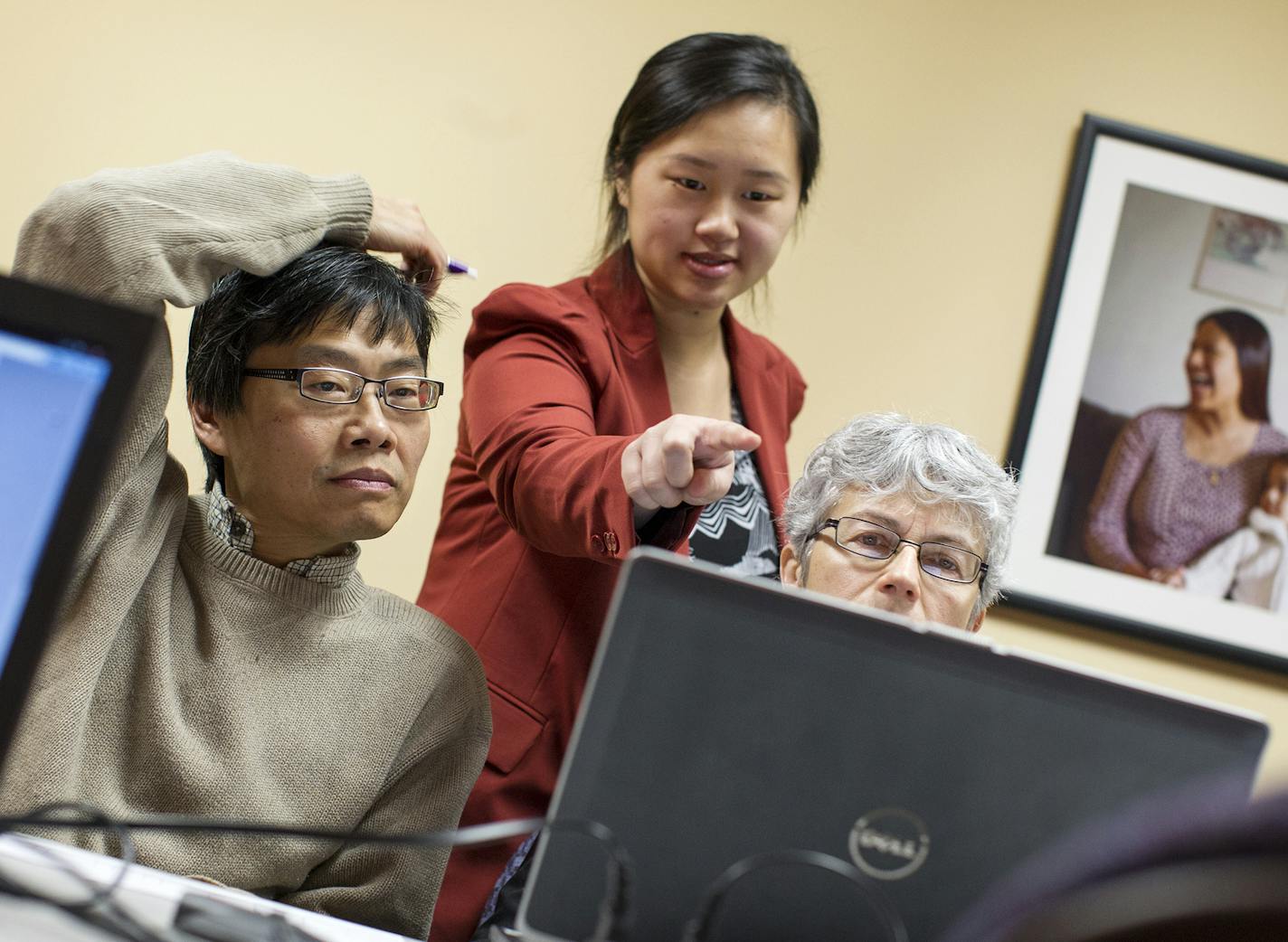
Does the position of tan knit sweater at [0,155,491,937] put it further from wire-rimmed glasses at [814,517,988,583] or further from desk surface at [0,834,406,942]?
wire-rimmed glasses at [814,517,988,583]

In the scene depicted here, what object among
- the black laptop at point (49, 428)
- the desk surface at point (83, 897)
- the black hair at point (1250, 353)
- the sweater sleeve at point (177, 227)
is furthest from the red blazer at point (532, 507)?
the black hair at point (1250, 353)

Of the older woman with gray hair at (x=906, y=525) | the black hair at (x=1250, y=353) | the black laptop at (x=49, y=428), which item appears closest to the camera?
the black laptop at (x=49, y=428)

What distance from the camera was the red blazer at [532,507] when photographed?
1388mm

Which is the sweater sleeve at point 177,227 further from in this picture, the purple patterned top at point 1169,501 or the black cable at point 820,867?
the purple patterned top at point 1169,501

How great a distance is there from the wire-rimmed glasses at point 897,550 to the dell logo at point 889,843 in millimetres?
619

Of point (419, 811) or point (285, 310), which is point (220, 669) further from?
point (285, 310)

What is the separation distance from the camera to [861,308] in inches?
87.3

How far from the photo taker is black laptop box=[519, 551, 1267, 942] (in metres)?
0.76

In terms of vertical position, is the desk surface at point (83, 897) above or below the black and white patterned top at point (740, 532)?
below

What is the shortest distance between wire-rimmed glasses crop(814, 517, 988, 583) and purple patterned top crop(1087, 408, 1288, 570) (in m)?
0.90

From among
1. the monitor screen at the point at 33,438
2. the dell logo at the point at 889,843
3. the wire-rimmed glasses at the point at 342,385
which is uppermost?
the wire-rimmed glasses at the point at 342,385

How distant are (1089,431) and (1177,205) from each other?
42 centimetres

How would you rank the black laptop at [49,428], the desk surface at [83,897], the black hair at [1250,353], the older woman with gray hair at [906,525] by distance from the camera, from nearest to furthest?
1. the black laptop at [49,428]
2. the desk surface at [83,897]
3. the older woman with gray hair at [906,525]
4. the black hair at [1250,353]

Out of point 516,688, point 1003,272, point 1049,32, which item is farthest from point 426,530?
point 1049,32
